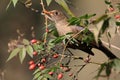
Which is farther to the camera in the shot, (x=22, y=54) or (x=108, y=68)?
(x=22, y=54)

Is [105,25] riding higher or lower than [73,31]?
higher

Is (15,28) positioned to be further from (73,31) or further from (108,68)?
(108,68)

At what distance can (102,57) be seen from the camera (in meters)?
4.06

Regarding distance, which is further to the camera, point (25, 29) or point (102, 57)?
point (25, 29)

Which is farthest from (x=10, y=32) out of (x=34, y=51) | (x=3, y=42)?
(x=34, y=51)

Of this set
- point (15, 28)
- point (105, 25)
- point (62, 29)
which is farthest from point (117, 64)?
point (15, 28)

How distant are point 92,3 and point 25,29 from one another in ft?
3.32

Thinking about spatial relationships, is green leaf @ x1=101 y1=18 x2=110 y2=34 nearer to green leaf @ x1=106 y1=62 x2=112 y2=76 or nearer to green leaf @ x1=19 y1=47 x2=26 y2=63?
green leaf @ x1=106 y1=62 x2=112 y2=76

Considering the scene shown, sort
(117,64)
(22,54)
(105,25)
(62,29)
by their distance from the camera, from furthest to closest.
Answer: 1. (62,29)
2. (22,54)
3. (117,64)
4. (105,25)

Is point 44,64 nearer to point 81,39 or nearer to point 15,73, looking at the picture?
point 81,39

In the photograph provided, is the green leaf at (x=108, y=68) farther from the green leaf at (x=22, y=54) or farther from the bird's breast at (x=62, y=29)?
the bird's breast at (x=62, y=29)

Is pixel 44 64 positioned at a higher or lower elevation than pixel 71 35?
lower

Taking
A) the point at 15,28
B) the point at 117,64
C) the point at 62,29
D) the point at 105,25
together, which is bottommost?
the point at 15,28

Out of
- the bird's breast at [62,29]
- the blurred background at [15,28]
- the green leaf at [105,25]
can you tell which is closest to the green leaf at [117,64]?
the green leaf at [105,25]
